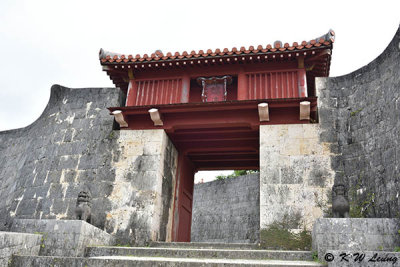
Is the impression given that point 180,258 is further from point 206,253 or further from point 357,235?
point 357,235

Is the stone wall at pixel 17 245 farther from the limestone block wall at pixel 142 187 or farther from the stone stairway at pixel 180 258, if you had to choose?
the limestone block wall at pixel 142 187

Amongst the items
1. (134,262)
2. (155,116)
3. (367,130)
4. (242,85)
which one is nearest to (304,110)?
(367,130)

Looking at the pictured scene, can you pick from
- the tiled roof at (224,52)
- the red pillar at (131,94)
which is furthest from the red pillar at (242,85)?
the red pillar at (131,94)

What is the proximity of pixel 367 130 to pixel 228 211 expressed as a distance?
8.39 meters

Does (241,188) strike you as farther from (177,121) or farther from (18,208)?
(18,208)

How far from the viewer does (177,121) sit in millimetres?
9547

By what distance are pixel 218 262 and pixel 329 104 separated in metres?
5.73

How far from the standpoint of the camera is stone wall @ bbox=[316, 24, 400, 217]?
723cm

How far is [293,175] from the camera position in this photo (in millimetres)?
8227

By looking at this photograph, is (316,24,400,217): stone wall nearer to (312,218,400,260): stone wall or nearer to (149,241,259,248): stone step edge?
(312,218,400,260): stone wall

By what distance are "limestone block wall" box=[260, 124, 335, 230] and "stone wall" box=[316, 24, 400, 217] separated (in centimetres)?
30

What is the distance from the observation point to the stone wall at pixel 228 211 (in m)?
14.4

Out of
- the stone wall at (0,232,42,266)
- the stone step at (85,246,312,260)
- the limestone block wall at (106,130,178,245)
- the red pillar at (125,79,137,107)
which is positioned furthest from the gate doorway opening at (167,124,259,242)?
the stone wall at (0,232,42,266)

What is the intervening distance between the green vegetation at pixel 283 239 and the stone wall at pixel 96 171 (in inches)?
107
